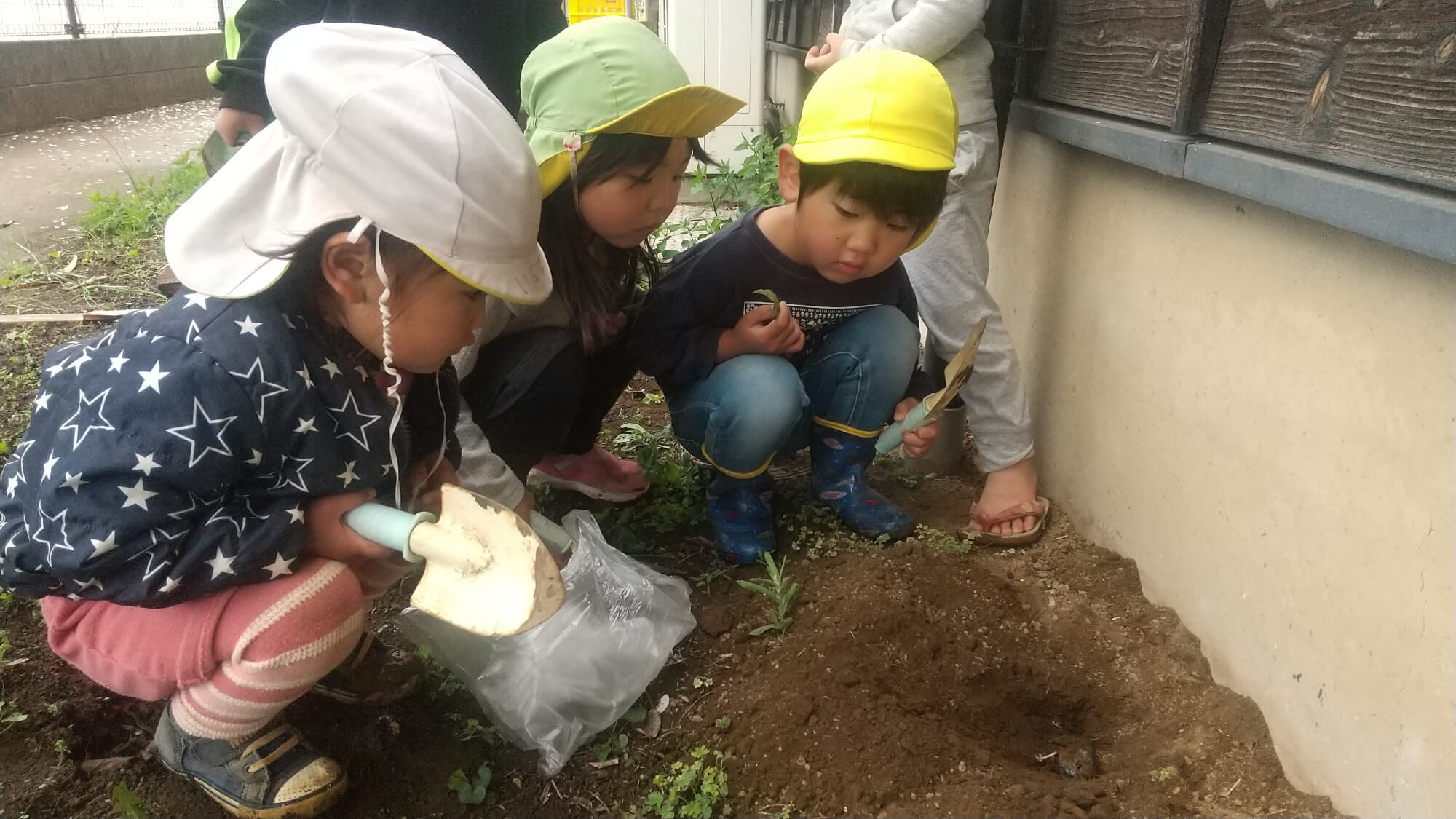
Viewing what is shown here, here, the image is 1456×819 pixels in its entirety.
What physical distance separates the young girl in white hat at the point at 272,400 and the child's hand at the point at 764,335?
710 mm

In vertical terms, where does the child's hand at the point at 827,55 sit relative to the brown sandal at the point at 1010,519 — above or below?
above

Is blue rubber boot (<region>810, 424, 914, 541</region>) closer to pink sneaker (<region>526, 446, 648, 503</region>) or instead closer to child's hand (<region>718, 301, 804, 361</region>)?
child's hand (<region>718, 301, 804, 361</region>)

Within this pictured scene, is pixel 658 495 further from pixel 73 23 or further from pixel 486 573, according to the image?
pixel 73 23

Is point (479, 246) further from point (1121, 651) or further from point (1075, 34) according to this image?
point (1075, 34)

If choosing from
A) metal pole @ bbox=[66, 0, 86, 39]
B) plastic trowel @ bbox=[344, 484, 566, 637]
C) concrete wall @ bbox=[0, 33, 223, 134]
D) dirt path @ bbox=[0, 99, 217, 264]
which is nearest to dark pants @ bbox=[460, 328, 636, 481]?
plastic trowel @ bbox=[344, 484, 566, 637]

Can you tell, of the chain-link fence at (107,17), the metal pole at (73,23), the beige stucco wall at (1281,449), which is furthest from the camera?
the metal pole at (73,23)

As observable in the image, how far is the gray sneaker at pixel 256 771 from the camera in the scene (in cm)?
139

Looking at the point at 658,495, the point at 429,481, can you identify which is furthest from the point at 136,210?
the point at 429,481

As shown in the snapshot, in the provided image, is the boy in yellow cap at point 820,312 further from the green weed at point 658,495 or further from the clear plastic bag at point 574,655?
the clear plastic bag at point 574,655

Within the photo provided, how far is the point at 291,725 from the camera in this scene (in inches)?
59.9

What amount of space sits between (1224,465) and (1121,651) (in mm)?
407

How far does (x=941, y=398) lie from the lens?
193 cm

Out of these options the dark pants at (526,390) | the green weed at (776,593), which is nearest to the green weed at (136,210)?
the dark pants at (526,390)

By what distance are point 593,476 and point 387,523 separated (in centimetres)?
110
